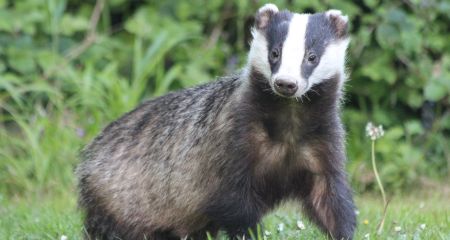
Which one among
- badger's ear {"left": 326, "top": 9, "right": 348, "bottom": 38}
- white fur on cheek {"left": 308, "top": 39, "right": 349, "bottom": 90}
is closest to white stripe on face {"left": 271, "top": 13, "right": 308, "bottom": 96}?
white fur on cheek {"left": 308, "top": 39, "right": 349, "bottom": 90}

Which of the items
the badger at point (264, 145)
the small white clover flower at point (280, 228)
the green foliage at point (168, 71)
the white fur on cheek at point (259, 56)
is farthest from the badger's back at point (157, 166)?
the green foliage at point (168, 71)

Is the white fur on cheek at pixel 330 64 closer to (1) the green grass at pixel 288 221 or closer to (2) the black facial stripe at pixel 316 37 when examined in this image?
(2) the black facial stripe at pixel 316 37

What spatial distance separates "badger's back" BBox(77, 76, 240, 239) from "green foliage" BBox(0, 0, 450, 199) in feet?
5.95

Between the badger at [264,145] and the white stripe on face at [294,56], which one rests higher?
the white stripe on face at [294,56]

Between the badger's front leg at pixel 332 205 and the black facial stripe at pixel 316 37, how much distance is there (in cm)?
51

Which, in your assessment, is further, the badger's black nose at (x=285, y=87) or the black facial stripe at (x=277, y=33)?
the black facial stripe at (x=277, y=33)

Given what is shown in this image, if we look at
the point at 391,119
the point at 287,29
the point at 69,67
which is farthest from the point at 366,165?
the point at 287,29

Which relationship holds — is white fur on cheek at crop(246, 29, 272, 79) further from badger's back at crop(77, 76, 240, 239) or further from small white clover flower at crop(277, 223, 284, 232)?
small white clover flower at crop(277, 223, 284, 232)

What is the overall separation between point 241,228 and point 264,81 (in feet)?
2.06

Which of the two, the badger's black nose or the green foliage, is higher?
the badger's black nose

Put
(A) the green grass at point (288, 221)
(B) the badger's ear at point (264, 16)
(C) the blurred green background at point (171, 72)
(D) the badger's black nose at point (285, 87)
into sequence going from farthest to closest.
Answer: (C) the blurred green background at point (171, 72)
(A) the green grass at point (288, 221)
(B) the badger's ear at point (264, 16)
(D) the badger's black nose at point (285, 87)

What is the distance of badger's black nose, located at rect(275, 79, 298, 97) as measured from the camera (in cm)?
384

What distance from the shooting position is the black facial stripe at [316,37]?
3.98 metres

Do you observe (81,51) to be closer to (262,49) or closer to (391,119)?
(391,119)
